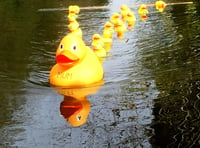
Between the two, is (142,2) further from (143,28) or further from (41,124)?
(41,124)

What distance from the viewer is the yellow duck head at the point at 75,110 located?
7418 mm

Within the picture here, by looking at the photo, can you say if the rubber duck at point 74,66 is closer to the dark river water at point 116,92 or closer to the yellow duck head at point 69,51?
the yellow duck head at point 69,51

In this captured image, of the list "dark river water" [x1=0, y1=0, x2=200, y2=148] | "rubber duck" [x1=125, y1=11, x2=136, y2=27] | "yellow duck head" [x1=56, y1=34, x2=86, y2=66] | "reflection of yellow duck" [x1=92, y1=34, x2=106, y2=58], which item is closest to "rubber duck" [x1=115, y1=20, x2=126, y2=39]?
"dark river water" [x1=0, y1=0, x2=200, y2=148]

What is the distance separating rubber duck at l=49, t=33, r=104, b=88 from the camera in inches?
338

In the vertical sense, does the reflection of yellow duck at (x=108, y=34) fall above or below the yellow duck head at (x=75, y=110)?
above

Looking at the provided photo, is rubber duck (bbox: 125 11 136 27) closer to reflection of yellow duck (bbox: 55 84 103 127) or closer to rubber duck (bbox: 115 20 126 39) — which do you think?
rubber duck (bbox: 115 20 126 39)

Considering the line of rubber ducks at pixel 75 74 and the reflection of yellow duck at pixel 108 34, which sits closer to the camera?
the line of rubber ducks at pixel 75 74

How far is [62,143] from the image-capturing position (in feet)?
21.6

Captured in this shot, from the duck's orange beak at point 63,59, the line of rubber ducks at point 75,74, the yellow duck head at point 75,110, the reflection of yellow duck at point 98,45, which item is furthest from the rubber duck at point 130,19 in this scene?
the yellow duck head at point 75,110

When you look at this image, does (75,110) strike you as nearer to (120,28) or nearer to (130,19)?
(120,28)

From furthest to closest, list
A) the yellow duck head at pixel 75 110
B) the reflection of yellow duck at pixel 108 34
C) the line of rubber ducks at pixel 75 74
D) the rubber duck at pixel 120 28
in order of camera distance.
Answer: the rubber duck at pixel 120 28 → the reflection of yellow duck at pixel 108 34 → the line of rubber ducks at pixel 75 74 → the yellow duck head at pixel 75 110

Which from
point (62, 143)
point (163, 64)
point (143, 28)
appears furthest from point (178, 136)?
point (143, 28)

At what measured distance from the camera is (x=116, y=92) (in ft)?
28.6

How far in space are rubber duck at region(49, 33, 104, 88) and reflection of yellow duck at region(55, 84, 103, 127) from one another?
142mm
